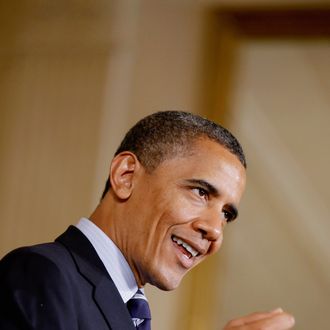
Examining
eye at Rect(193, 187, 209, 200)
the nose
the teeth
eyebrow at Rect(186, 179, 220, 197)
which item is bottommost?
the teeth

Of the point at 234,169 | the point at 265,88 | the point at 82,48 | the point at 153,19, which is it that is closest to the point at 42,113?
the point at 82,48

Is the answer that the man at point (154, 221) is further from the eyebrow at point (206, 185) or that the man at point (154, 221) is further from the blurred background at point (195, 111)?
the blurred background at point (195, 111)

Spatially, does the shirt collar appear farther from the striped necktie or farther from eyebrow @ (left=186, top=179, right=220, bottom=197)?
eyebrow @ (left=186, top=179, right=220, bottom=197)

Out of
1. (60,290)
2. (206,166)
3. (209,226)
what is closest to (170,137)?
(206,166)

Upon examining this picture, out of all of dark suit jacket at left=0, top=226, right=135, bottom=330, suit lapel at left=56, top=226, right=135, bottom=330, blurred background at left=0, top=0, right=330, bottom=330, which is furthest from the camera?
blurred background at left=0, top=0, right=330, bottom=330

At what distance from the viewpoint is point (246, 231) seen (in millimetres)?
3932

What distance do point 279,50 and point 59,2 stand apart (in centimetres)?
115

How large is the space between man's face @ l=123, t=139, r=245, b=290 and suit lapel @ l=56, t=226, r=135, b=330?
94 millimetres

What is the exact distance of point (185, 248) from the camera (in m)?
1.67

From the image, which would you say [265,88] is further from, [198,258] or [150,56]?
[198,258]

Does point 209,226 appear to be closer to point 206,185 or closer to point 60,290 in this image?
point 206,185

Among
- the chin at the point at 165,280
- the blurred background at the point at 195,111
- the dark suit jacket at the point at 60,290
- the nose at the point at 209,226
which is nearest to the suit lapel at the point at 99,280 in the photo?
the dark suit jacket at the point at 60,290

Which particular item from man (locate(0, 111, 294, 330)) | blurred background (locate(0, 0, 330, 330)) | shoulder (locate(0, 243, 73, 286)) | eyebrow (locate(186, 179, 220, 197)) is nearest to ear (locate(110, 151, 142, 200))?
man (locate(0, 111, 294, 330))

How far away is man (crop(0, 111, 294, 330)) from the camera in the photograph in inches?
60.5
